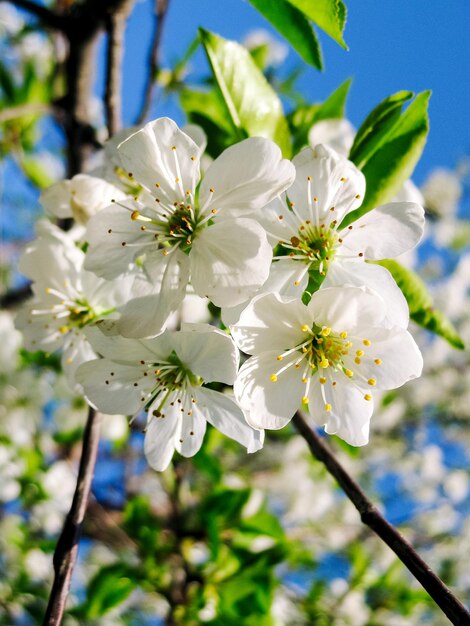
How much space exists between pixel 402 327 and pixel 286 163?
0.88 feet

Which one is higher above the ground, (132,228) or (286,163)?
(286,163)

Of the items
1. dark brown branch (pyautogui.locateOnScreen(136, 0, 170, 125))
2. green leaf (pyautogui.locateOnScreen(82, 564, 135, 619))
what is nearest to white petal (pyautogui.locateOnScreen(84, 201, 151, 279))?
dark brown branch (pyautogui.locateOnScreen(136, 0, 170, 125))

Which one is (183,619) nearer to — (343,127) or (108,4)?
(343,127)

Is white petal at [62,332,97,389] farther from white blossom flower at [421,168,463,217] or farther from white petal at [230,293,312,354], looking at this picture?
white blossom flower at [421,168,463,217]

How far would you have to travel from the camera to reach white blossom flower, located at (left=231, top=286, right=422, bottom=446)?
0.80 metres

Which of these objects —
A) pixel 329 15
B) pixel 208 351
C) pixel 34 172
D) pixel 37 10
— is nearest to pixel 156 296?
pixel 208 351

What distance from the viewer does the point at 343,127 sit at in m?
1.19

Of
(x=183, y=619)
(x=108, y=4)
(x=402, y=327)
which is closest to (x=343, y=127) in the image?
(x=402, y=327)

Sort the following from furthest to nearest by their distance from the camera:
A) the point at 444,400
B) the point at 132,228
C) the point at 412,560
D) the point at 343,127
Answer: the point at 444,400, the point at 343,127, the point at 132,228, the point at 412,560

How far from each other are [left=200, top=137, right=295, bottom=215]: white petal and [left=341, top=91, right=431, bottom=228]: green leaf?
19 cm

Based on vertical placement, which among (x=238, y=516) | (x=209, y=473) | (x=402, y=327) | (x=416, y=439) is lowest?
(x=416, y=439)

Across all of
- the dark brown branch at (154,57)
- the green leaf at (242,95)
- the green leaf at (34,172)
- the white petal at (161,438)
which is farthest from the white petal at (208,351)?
the green leaf at (34,172)

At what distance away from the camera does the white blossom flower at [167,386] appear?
0.88m

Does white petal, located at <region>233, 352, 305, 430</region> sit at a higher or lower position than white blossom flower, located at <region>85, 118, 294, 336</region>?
lower
